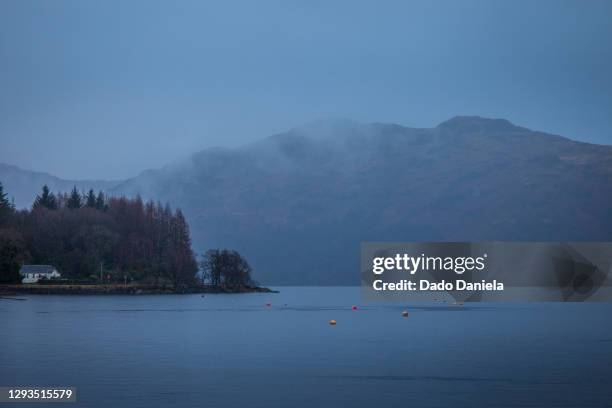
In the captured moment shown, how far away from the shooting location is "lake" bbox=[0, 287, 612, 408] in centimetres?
3984

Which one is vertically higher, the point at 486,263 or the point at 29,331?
the point at 486,263

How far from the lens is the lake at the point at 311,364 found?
131ft

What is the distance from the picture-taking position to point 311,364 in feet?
177

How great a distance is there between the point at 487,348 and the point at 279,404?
31.9 m

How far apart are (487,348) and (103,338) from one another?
32497mm

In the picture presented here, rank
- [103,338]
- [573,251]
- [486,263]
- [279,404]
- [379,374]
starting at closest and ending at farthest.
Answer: [279,404] → [379,374] → [103,338] → [486,263] → [573,251]

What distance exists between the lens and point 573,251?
149 m

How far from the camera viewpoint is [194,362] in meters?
54.5

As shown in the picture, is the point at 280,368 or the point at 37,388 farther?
the point at 280,368

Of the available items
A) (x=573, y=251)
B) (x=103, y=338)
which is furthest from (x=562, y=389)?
(x=573, y=251)

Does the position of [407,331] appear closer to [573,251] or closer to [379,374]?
[379,374]

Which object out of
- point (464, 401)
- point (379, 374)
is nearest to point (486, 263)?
point (379, 374)

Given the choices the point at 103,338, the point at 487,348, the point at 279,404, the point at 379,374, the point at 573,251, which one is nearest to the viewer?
the point at 279,404

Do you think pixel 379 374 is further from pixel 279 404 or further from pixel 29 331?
pixel 29 331
